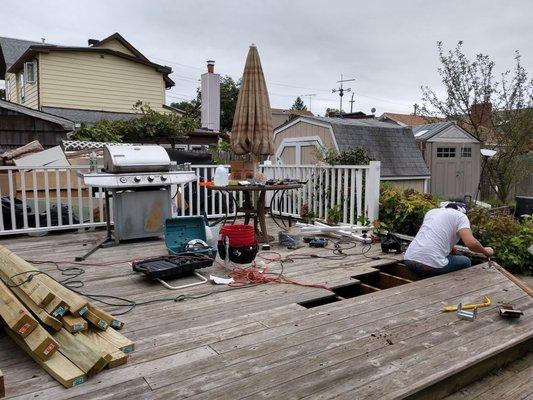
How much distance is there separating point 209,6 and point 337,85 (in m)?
24.1

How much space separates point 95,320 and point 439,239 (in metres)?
2.67

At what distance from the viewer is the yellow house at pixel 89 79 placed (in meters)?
13.3

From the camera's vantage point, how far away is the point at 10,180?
4.74 meters

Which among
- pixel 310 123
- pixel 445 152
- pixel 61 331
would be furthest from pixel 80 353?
pixel 445 152

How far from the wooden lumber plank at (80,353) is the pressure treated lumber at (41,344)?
0.06 metres

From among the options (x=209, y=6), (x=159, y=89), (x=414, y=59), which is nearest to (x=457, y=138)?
(x=414, y=59)

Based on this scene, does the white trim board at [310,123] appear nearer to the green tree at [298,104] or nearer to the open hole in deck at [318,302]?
the open hole in deck at [318,302]

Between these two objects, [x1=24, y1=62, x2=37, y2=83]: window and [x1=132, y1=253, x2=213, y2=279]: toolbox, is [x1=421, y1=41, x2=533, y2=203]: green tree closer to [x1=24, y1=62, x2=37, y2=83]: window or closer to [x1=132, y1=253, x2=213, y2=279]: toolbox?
[x1=132, y1=253, x2=213, y2=279]: toolbox

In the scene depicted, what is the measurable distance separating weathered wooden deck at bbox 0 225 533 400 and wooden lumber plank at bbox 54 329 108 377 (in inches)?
2.3

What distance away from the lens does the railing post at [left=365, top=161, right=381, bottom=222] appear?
17.1 ft

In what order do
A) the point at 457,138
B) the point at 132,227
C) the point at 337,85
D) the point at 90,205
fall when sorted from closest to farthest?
the point at 132,227, the point at 90,205, the point at 457,138, the point at 337,85

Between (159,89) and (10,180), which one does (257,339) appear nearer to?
(10,180)

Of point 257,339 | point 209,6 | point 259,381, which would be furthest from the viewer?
point 209,6

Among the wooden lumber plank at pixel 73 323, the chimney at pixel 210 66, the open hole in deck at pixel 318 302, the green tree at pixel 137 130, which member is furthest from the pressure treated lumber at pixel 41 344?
the chimney at pixel 210 66
